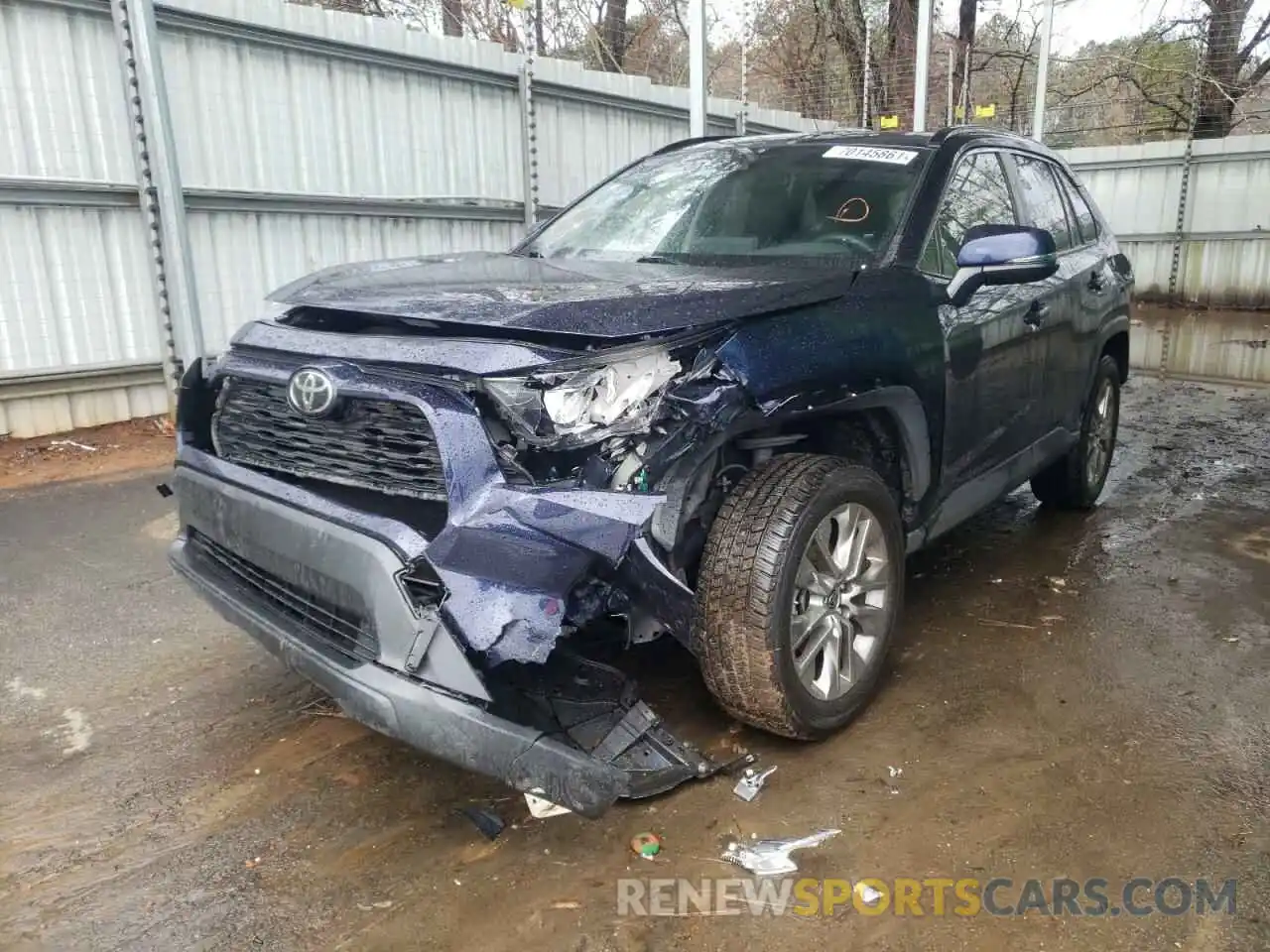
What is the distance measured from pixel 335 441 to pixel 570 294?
712 millimetres

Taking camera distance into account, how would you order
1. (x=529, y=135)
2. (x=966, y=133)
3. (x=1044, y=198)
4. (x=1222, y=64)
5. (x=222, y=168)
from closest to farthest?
1. (x=966, y=133)
2. (x=1044, y=198)
3. (x=222, y=168)
4. (x=529, y=135)
5. (x=1222, y=64)

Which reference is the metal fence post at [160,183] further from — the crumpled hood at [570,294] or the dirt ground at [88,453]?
the crumpled hood at [570,294]

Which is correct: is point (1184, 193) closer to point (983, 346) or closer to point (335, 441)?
point (983, 346)

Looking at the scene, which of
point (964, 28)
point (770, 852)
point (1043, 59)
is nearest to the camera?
point (770, 852)

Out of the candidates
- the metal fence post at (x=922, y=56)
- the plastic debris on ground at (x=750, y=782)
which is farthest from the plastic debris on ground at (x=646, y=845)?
the metal fence post at (x=922, y=56)

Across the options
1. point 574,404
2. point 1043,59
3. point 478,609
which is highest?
point 1043,59

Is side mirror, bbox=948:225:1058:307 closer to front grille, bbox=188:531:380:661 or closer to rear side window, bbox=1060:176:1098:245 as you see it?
rear side window, bbox=1060:176:1098:245

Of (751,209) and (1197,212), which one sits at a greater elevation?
(751,209)

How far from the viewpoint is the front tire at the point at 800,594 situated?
7.98 feet

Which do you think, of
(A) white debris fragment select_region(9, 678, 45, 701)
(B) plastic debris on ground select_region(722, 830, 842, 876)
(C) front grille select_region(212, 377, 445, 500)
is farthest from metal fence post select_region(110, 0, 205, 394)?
(B) plastic debris on ground select_region(722, 830, 842, 876)

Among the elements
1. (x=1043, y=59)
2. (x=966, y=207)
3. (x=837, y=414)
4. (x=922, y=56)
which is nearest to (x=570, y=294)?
(x=837, y=414)

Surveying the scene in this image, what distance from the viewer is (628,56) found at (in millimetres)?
17266

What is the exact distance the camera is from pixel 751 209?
11.6 feet

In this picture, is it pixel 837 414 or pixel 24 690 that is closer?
pixel 837 414
